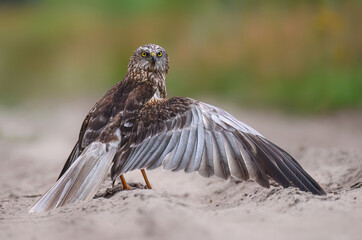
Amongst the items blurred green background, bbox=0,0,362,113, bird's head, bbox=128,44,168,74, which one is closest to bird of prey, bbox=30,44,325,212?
bird's head, bbox=128,44,168,74

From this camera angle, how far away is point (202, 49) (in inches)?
648

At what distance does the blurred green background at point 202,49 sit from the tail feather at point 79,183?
8.28 m

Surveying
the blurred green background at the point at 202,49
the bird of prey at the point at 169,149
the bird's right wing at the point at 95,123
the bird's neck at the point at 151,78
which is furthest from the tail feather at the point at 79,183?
the blurred green background at the point at 202,49

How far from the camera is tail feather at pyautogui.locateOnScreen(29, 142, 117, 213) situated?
5051 mm

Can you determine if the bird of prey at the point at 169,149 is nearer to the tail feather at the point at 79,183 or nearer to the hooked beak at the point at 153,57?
the tail feather at the point at 79,183

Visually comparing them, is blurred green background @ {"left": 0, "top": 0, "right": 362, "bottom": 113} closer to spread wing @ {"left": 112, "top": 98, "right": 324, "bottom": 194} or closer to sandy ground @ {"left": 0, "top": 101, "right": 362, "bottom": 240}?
sandy ground @ {"left": 0, "top": 101, "right": 362, "bottom": 240}

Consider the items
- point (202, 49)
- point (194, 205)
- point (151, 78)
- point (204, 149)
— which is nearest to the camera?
point (204, 149)

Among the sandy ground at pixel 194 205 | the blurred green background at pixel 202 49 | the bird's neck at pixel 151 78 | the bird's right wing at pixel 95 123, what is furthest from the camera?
the blurred green background at pixel 202 49

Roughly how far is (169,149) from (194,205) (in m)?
0.59

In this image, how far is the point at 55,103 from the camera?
15852 mm

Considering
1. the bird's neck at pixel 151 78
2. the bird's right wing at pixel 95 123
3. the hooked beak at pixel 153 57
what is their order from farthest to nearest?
the hooked beak at pixel 153 57, the bird's neck at pixel 151 78, the bird's right wing at pixel 95 123

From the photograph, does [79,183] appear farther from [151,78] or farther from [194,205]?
[151,78]

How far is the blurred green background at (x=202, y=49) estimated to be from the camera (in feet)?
46.3

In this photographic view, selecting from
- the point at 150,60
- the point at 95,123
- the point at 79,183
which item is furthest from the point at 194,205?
the point at 150,60
